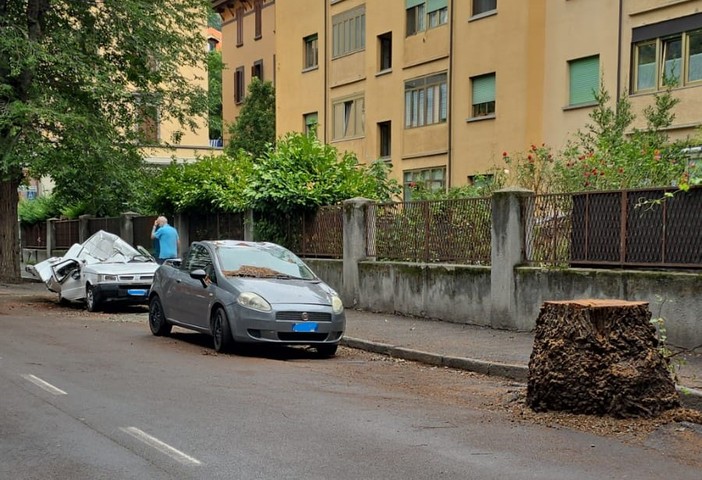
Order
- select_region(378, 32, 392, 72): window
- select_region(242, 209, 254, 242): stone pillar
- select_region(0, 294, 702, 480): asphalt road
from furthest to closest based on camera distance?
select_region(378, 32, 392, 72): window < select_region(242, 209, 254, 242): stone pillar < select_region(0, 294, 702, 480): asphalt road

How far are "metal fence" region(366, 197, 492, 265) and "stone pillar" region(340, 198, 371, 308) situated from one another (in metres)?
0.16

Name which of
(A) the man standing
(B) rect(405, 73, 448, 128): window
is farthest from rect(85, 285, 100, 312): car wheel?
(B) rect(405, 73, 448, 128): window

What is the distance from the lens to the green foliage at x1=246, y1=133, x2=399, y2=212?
18484 mm

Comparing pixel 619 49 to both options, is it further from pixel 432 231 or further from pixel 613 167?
pixel 432 231

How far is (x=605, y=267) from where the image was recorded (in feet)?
39.1

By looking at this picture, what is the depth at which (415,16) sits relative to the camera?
1110 inches

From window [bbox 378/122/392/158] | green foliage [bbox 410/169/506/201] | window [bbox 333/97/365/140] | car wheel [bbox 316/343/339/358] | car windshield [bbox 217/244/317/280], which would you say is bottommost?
car wheel [bbox 316/343/339/358]

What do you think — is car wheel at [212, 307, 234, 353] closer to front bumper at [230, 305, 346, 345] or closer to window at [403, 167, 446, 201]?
front bumper at [230, 305, 346, 345]

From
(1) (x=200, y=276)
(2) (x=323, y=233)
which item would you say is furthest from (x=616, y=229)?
(2) (x=323, y=233)

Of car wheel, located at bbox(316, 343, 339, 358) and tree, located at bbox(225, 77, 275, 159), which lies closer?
car wheel, located at bbox(316, 343, 339, 358)

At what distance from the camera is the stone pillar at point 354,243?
55.9 ft

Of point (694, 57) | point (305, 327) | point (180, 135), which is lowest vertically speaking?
point (305, 327)

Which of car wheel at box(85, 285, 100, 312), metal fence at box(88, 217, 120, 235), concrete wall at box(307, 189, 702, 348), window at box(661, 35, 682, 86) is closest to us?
concrete wall at box(307, 189, 702, 348)

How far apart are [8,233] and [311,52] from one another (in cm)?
1519
